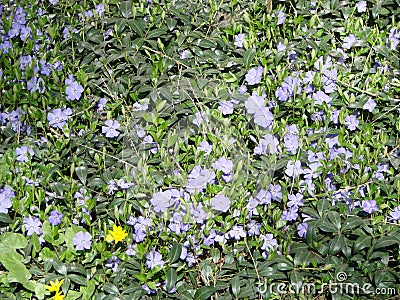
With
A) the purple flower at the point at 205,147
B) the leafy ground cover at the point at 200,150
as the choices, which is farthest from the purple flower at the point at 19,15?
the purple flower at the point at 205,147

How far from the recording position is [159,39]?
10.7ft

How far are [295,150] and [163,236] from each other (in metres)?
0.72

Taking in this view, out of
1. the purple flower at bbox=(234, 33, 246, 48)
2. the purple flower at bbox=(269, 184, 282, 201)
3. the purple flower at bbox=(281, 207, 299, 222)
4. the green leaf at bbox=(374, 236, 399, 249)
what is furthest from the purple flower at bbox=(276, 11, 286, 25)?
the green leaf at bbox=(374, 236, 399, 249)

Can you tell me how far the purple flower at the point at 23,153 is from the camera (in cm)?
291

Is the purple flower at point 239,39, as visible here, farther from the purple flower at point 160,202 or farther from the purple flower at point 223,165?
the purple flower at point 160,202

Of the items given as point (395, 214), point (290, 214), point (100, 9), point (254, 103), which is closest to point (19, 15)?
point (100, 9)

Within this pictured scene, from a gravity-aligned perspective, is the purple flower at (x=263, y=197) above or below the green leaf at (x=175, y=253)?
above

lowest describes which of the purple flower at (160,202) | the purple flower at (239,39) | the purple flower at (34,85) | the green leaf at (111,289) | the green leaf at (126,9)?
the green leaf at (111,289)

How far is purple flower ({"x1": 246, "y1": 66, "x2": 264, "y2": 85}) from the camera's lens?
3.10 m

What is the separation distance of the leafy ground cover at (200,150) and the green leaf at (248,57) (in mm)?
11

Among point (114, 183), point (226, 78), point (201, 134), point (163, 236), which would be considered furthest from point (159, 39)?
point (163, 236)

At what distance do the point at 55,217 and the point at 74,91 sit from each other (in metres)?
0.73

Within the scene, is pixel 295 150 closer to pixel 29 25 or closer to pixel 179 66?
pixel 179 66

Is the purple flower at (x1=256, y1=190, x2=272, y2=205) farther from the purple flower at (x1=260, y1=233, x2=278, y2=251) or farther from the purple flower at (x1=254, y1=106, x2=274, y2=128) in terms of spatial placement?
the purple flower at (x1=254, y1=106, x2=274, y2=128)
